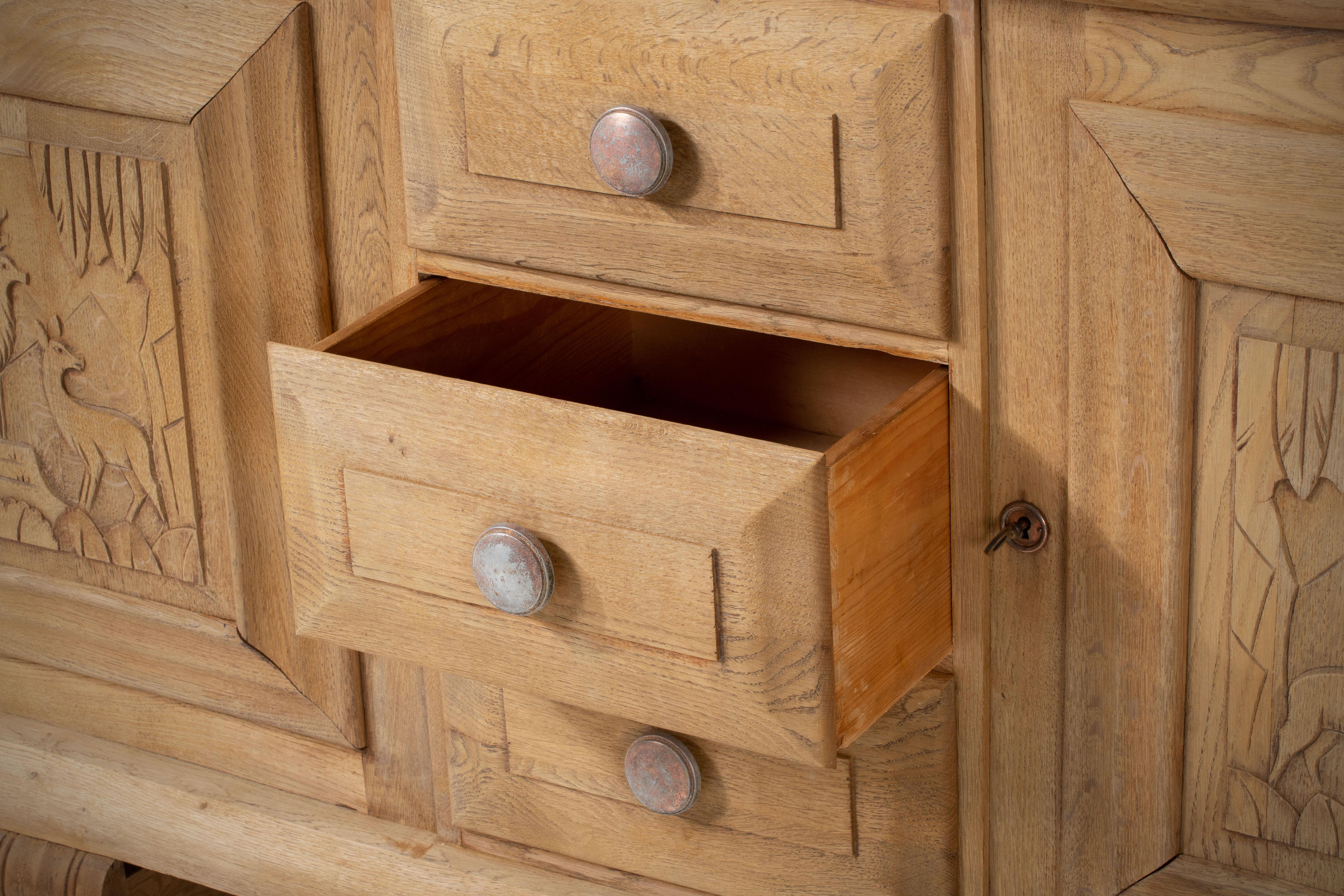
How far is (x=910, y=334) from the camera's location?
2.60 ft

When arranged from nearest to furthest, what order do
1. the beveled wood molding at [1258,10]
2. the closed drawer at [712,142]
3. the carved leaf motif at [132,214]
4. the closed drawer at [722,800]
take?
the beveled wood molding at [1258,10]
the closed drawer at [712,142]
the closed drawer at [722,800]
the carved leaf motif at [132,214]

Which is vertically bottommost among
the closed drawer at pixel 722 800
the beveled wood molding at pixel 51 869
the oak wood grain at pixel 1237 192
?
the beveled wood molding at pixel 51 869

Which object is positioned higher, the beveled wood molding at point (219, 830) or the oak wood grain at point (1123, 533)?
the oak wood grain at point (1123, 533)

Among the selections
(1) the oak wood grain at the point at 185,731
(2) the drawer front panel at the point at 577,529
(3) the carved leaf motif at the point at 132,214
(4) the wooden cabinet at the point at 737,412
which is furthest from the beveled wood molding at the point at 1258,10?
(1) the oak wood grain at the point at 185,731

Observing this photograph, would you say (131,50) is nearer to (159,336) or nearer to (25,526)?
(159,336)

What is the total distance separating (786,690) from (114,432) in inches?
20.1

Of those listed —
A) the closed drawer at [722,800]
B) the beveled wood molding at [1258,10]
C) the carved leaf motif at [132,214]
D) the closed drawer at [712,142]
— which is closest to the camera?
the beveled wood molding at [1258,10]

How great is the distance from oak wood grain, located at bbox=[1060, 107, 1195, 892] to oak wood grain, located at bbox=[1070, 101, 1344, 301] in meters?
0.01

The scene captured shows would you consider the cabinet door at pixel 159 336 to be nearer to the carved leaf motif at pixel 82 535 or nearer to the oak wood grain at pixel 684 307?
the carved leaf motif at pixel 82 535

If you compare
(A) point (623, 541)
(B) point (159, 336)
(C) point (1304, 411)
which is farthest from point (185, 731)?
(C) point (1304, 411)

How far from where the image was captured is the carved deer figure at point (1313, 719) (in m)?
0.76

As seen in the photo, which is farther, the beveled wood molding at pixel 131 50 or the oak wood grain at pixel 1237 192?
the beveled wood molding at pixel 131 50

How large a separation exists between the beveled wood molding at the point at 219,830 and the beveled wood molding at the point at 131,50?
435 millimetres

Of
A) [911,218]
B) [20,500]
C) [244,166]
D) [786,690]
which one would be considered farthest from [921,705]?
[20,500]
